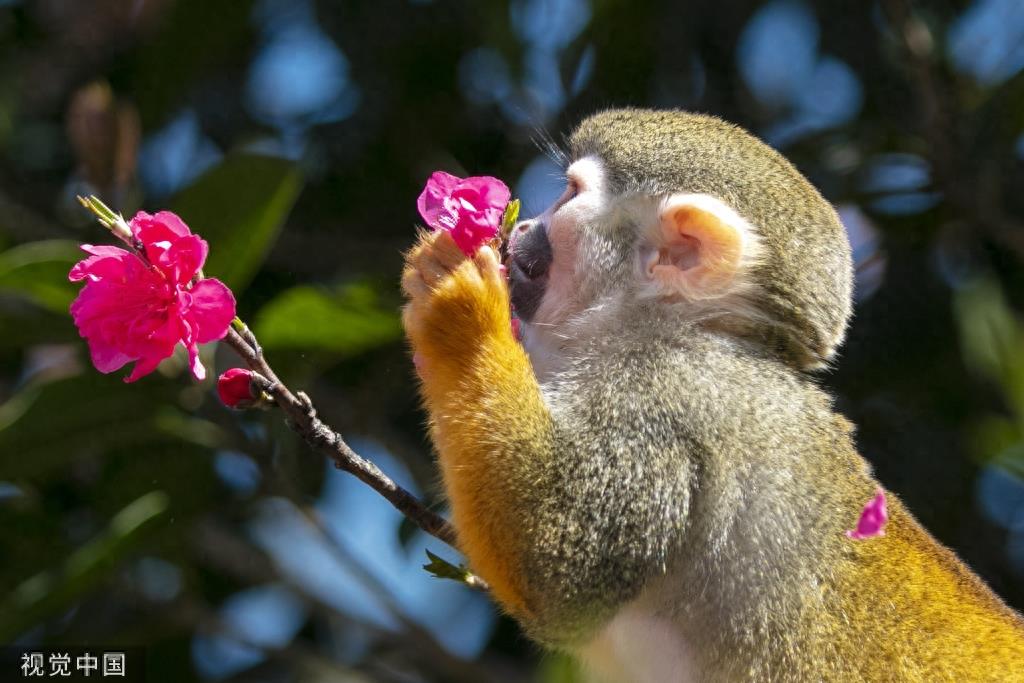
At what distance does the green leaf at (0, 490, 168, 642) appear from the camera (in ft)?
11.7

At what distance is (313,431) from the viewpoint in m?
2.29

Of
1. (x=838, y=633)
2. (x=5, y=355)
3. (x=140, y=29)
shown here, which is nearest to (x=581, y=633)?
(x=838, y=633)

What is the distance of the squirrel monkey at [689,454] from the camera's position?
8.64 feet

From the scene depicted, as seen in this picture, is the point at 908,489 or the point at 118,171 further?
the point at 908,489

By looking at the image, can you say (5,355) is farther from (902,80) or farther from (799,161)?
(902,80)

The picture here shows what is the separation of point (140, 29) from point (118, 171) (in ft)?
5.24

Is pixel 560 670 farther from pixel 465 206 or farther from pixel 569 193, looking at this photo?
pixel 465 206

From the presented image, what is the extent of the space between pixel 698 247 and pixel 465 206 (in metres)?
0.52

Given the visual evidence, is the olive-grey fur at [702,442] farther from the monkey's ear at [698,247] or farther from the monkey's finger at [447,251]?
the monkey's finger at [447,251]

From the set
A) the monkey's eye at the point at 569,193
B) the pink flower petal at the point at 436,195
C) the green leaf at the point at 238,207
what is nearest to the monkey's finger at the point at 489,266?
the pink flower petal at the point at 436,195

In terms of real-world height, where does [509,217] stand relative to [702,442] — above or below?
above

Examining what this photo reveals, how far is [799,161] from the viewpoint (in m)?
4.46

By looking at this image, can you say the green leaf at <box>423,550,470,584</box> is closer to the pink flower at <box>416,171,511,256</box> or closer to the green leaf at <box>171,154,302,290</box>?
the pink flower at <box>416,171,511,256</box>

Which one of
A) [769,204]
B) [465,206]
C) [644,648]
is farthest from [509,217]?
[644,648]
